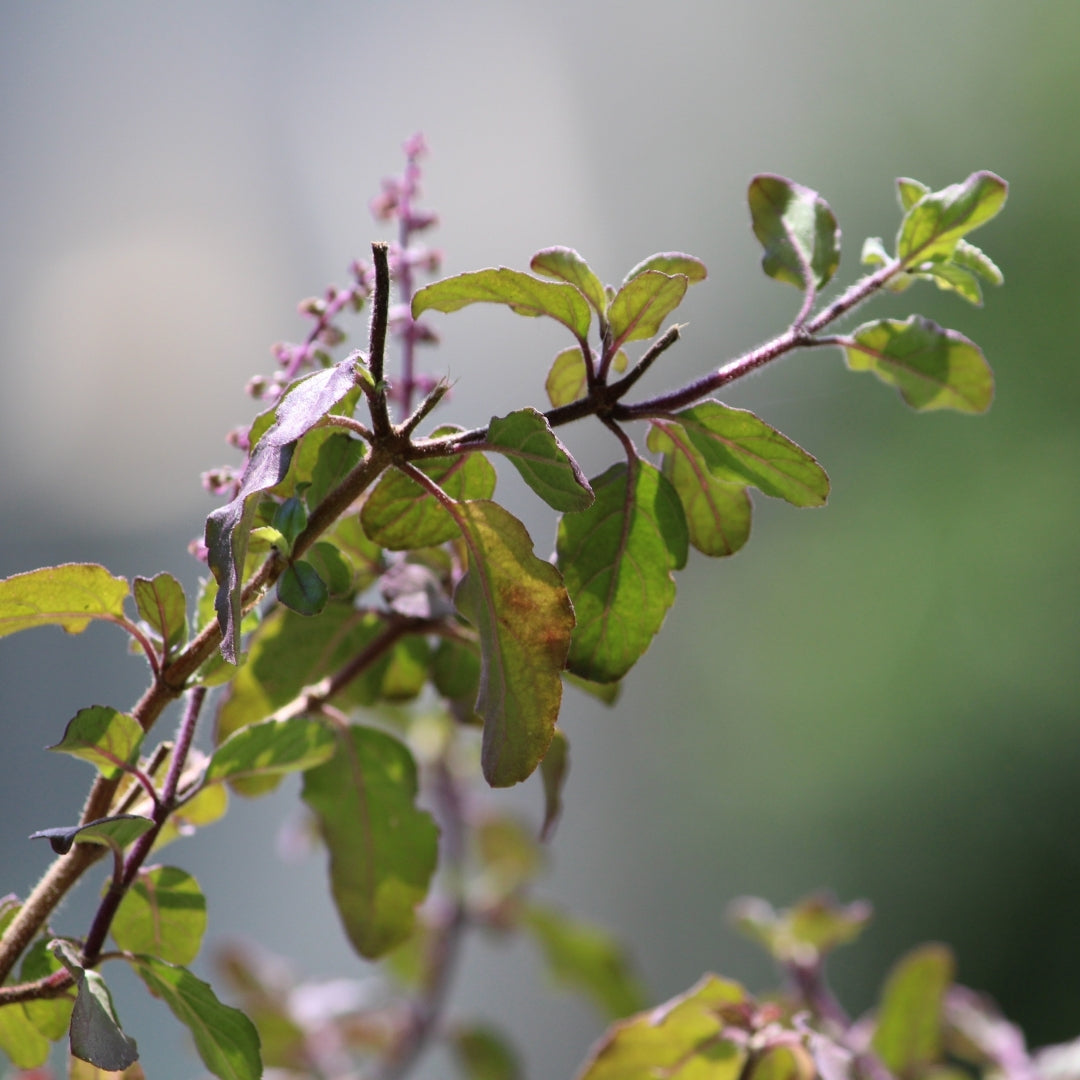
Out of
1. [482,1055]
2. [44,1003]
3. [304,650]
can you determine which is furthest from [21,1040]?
[482,1055]

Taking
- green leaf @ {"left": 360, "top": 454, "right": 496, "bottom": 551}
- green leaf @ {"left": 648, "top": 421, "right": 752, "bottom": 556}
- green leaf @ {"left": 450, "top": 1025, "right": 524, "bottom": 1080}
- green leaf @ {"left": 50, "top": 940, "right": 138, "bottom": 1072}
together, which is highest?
green leaf @ {"left": 360, "top": 454, "right": 496, "bottom": 551}

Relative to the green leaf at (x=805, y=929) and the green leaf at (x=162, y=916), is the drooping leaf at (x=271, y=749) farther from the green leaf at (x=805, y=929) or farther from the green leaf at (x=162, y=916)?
the green leaf at (x=805, y=929)

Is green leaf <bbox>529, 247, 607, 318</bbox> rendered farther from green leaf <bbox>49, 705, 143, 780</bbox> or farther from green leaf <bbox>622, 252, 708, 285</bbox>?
green leaf <bbox>49, 705, 143, 780</bbox>

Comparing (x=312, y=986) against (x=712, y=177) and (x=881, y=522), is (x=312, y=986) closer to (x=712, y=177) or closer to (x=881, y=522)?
(x=881, y=522)

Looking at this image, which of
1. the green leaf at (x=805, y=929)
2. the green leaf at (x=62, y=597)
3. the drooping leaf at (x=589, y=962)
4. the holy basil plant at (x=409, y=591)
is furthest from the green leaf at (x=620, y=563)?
the drooping leaf at (x=589, y=962)

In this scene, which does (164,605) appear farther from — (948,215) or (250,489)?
(948,215)

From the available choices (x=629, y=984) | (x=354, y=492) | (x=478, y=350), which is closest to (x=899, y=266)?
(x=354, y=492)

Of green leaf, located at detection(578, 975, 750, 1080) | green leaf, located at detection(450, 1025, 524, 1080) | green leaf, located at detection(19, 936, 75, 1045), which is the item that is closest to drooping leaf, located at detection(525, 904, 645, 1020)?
green leaf, located at detection(450, 1025, 524, 1080)
